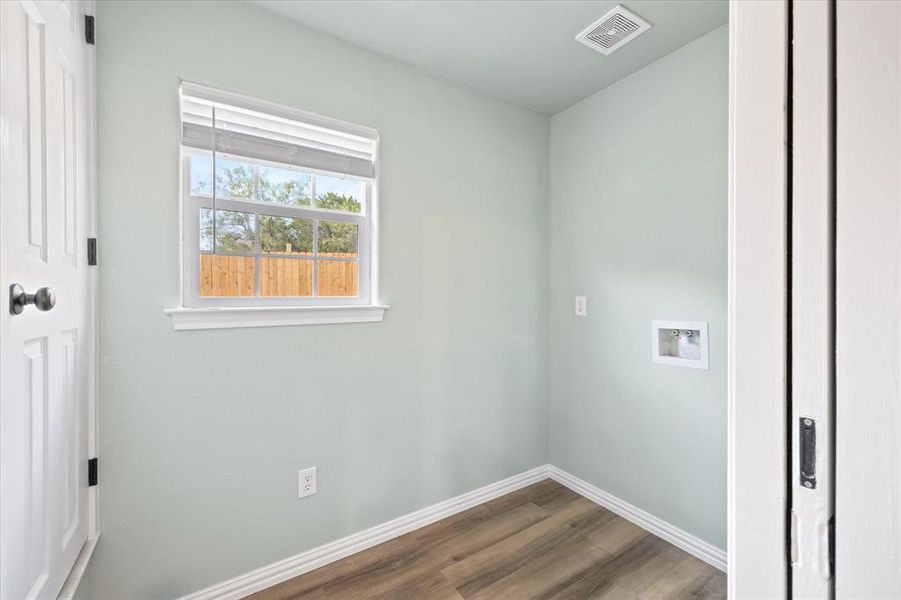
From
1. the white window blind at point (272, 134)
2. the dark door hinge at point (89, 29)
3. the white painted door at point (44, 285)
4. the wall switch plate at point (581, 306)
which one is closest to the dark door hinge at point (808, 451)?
the white painted door at point (44, 285)

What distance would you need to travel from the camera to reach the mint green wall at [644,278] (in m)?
1.89

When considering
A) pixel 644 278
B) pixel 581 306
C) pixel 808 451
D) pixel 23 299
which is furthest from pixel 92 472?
pixel 644 278

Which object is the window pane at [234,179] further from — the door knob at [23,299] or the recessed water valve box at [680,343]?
the recessed water valve box at [680,343]

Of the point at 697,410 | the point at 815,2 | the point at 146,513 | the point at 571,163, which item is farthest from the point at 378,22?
the point at 697,410

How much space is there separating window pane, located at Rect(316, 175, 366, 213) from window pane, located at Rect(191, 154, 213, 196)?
1.48 ft

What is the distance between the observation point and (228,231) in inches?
66.9

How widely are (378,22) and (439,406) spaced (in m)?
1.95

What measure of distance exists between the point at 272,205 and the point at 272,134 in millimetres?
315

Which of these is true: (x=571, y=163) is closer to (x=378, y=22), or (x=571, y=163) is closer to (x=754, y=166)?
(x=378, y=22)

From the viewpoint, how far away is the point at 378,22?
1801 millimetres

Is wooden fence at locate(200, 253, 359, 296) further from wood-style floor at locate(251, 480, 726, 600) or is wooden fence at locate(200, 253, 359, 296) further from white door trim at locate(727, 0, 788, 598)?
white door trim at locate(727, 0, 788, 598)

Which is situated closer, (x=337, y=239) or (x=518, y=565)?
(x=518, y=565)

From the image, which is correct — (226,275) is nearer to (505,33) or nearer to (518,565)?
(505,33)

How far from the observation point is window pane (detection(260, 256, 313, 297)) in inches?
70.6
